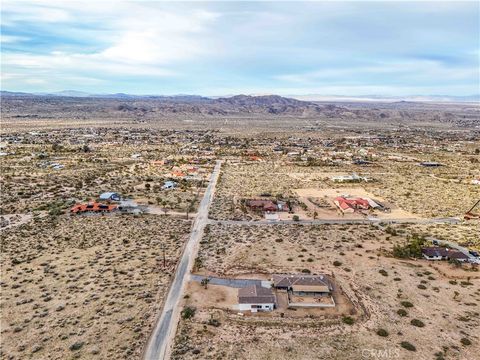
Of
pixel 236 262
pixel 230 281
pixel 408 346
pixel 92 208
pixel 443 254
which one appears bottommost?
pixel 408 346

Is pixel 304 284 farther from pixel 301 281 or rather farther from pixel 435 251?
pixel 435 251

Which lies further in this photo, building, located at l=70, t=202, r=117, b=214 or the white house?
the white house

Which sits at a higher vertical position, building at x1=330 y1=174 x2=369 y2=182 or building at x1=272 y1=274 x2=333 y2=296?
building at x1=330 y1=174 x2=369 y2=182

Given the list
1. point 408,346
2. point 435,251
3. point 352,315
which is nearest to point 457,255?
point 435,251

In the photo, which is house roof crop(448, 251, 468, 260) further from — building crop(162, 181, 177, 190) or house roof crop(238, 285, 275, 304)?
building crop(162, 181, 177, 190)

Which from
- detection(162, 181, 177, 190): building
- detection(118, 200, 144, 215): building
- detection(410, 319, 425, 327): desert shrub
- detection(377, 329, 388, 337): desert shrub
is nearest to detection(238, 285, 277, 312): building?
detection(377, 329, 388, 337): desert shrub

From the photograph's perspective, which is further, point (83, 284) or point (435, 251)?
point (435, 251)
